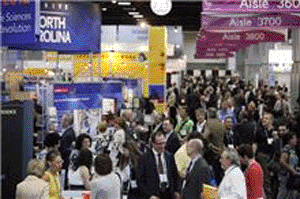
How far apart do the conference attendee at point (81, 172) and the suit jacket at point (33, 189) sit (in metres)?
1.88

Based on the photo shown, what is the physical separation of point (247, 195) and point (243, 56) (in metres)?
41.4

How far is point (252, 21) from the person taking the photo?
47.4 feet

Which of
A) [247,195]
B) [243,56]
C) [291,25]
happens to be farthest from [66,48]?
[243,56]

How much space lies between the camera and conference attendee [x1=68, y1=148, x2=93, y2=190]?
360 inches

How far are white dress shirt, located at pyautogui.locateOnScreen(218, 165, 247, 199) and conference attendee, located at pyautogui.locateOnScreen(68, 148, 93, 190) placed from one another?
2049mm

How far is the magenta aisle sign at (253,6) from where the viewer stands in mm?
12406

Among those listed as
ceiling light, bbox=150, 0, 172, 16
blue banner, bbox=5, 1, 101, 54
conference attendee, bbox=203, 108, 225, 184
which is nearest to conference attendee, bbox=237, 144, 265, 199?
conference attendee, bbox=203, 108, 225, 184

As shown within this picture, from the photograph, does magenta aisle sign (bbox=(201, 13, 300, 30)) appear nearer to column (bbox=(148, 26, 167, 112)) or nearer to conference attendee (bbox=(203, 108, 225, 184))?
conference attendee (bbox=(203, 108, 225, 184))

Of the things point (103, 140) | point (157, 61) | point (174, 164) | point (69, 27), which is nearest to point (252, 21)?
point (69, 27)

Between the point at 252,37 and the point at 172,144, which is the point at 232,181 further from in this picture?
the point at 252,37

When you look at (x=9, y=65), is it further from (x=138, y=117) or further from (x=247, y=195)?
(x=247, y=195)

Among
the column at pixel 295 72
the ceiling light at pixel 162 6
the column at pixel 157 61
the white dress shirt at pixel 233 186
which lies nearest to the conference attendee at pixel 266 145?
the white dress shirt at pixel 233 186

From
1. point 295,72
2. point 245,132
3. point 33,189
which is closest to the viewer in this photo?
point 33,189

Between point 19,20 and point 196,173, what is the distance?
11.3ft
